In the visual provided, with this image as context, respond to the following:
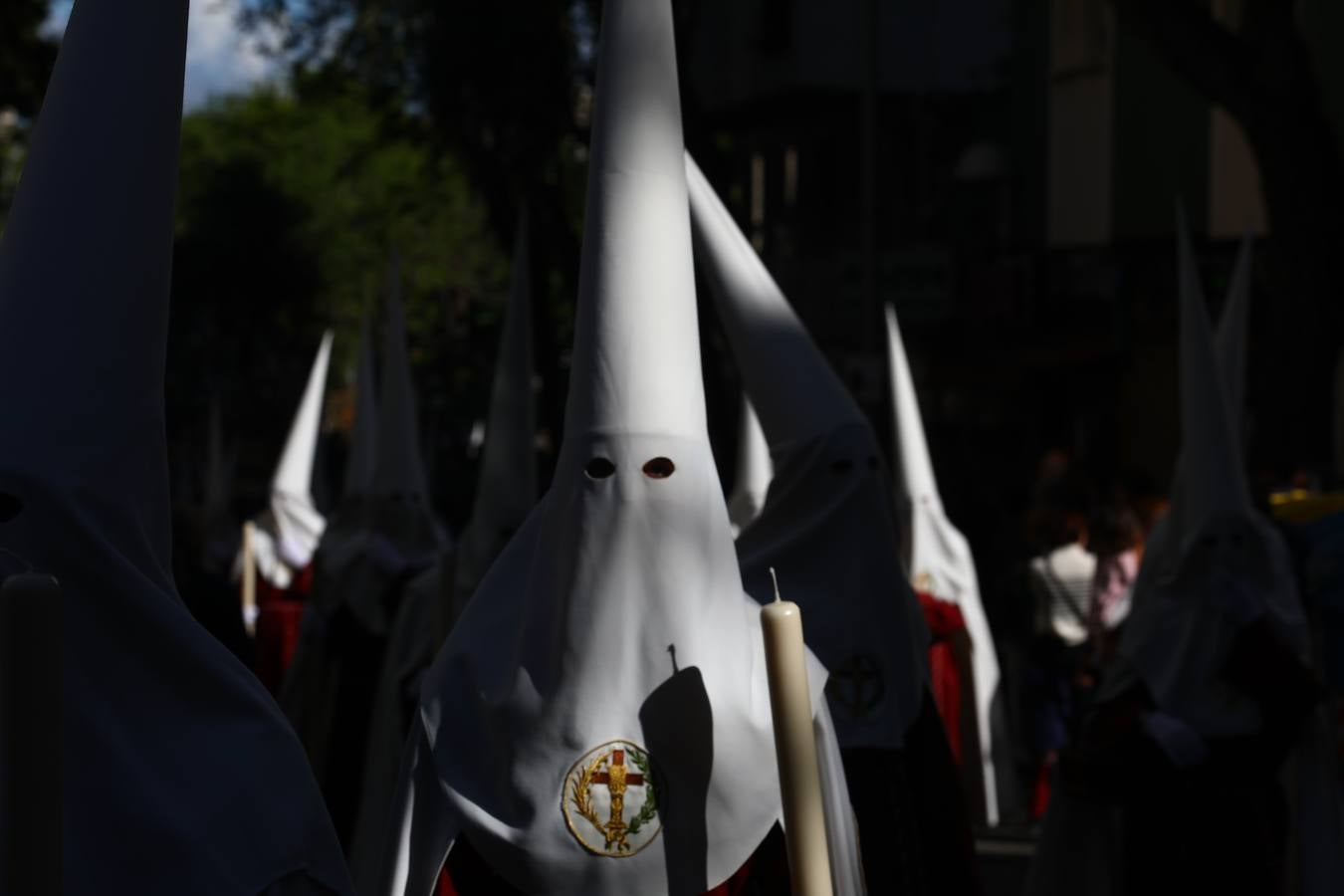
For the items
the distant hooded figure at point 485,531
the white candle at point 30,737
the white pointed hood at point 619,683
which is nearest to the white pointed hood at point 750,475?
the distant hooded figure at point 485,531

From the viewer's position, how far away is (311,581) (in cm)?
1018

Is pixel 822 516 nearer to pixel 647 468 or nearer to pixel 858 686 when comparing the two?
pixel 858 686

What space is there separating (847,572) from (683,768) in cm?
186

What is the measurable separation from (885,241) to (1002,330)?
386cm

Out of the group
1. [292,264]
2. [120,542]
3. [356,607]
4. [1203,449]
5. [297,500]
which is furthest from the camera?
[292,264]

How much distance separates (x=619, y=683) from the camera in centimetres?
418

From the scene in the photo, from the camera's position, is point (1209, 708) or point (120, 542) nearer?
point (120, 542)

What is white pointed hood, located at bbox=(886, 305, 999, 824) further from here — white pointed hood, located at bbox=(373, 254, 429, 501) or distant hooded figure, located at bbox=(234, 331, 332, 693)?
distant hooded figure, located at bbox=(234, 331, 332, 693)

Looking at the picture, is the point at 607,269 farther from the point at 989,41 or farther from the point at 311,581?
the point at 989,41

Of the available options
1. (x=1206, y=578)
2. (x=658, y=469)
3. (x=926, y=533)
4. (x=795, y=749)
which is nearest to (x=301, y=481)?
(x=926, y=533)

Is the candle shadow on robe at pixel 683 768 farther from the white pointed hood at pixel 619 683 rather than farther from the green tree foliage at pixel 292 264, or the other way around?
the green tree foliage at pixel 292 264

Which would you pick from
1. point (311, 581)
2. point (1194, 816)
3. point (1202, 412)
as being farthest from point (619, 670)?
point (311, 581)

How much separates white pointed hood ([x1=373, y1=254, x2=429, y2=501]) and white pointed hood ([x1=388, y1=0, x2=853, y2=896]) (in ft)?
20.7

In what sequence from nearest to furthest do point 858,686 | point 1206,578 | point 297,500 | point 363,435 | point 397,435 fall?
point 858,686, point 1206,578, point 397,435, point 363,435, point 297,500
